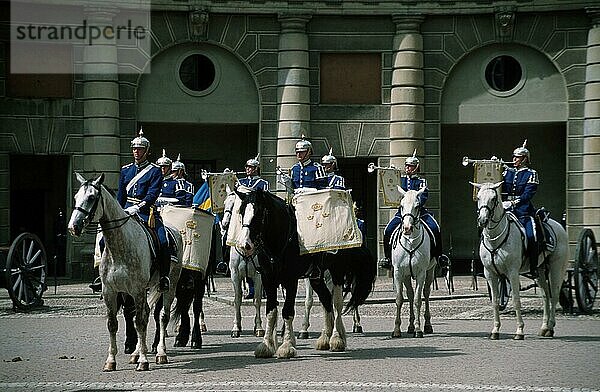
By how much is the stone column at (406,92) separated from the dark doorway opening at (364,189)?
1.84m

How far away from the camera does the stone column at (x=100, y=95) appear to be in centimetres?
3144

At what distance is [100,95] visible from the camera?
31.5 m

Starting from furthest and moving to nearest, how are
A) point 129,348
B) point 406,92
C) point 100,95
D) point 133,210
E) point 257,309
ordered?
point 406,92, point 100,95, point 257,309, point 129,348, point 133,210

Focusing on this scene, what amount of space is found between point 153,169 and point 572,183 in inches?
732

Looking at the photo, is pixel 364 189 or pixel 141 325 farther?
pixel 364 189

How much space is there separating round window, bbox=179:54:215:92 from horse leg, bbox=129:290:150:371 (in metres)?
18.2

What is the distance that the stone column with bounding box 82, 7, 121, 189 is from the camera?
3144cm

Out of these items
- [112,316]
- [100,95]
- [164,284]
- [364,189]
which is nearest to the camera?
[112,316]

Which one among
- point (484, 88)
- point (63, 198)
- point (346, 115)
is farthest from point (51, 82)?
point (484, 88)

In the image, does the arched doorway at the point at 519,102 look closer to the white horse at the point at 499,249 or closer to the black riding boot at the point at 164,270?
the white horse at the point at 499,249

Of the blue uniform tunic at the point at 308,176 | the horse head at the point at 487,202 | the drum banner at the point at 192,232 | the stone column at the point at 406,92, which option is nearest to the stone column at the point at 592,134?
the stone column at the point at 406,92

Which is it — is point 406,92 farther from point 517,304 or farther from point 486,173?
point 517,304

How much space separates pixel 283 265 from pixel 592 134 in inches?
701

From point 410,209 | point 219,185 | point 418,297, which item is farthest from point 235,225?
point 219,185
